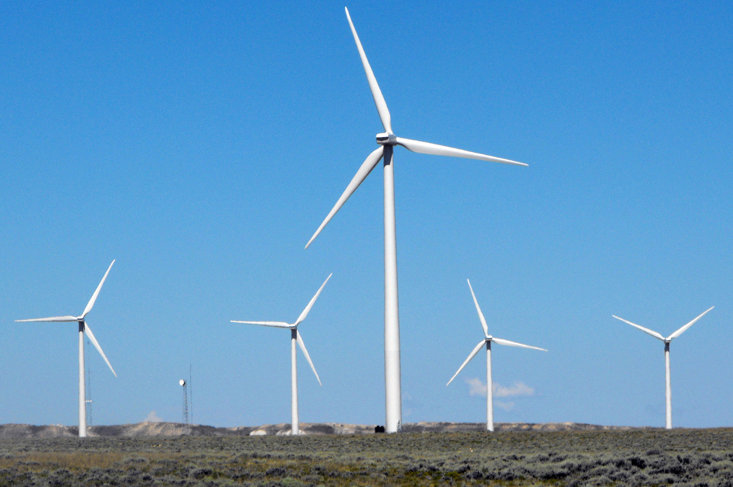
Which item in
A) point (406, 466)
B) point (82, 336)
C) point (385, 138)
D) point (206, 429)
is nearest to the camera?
point (406, 466)

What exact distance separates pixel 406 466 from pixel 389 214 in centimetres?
2597

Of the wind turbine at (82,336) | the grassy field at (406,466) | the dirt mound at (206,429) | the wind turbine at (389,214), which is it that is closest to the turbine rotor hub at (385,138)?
the wind turbine at (389,214)

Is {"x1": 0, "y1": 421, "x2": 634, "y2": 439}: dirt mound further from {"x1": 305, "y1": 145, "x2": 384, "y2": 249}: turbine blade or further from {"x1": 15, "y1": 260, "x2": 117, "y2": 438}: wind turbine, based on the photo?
{"x1": 305, "y1": 145, "x2": 384, "y2": 249}: turbine blade

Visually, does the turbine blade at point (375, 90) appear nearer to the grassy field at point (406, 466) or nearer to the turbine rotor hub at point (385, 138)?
the turbine rotor hub at point (385, 138)

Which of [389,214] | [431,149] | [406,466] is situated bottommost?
[406,466]

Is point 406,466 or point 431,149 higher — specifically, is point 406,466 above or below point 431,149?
below

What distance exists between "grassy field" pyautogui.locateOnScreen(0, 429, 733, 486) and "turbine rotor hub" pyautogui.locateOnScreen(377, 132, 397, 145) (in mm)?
21630

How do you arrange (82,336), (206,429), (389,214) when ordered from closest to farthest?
(389,214) < (82,336) < (206,429)

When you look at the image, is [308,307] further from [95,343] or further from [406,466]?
[406,466]

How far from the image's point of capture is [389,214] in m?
74.1

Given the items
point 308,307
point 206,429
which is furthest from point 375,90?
point 206,429

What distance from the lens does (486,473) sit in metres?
48.8

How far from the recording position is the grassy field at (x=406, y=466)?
4700 centimetres

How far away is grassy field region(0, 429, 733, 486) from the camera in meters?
47.0
